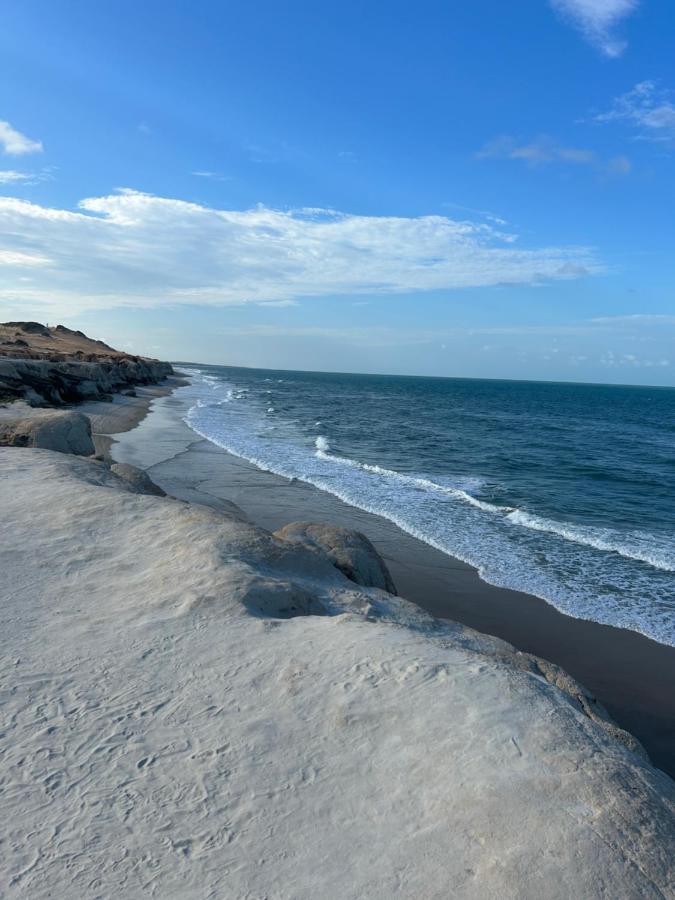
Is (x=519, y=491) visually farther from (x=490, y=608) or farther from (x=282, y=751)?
(x=282, y=751)

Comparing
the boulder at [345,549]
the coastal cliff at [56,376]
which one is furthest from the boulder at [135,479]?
the coastal cliff at [56,376]

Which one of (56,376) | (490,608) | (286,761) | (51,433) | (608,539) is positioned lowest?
(490,608)

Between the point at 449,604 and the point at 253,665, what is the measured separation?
23.6 feet

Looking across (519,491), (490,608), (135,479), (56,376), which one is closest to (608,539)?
(519,491)

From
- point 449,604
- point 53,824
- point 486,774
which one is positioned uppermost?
point 486,774

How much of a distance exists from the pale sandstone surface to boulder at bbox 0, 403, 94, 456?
32.9 feet

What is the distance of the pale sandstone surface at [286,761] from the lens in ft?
13.3

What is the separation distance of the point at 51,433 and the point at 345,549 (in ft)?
35.0

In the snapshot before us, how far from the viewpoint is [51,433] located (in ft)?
58.2

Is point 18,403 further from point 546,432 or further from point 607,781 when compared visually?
Result: point 546,432

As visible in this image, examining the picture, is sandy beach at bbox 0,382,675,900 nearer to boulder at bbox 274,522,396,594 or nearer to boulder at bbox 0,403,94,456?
boulder at bbox 274,522,396,594

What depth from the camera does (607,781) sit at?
485 cm

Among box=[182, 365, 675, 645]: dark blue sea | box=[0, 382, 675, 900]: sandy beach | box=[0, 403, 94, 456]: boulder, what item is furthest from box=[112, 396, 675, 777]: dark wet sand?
box=[0, 403, 94, 456]: boulder

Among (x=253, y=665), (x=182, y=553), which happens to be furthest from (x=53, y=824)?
(x=182, y=553)
